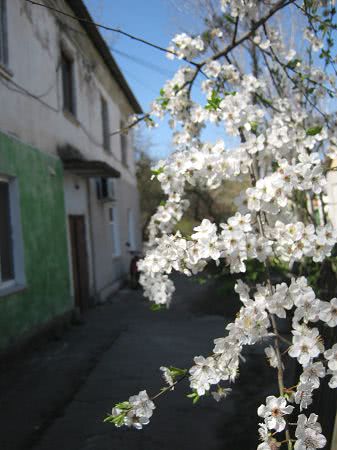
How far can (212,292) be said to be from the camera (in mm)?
12641

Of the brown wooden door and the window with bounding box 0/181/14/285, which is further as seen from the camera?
the brown wooden door

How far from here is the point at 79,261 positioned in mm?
9891

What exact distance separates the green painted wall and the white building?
31 cm

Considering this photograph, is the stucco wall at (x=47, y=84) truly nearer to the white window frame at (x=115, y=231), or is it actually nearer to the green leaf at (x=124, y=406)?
the white window frame at (x=115, y=231)

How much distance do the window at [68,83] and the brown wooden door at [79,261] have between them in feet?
7.37

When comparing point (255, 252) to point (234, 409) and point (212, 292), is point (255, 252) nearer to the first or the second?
point (234, 409)

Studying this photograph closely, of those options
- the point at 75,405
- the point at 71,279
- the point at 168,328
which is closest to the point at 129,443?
the point at 75,405

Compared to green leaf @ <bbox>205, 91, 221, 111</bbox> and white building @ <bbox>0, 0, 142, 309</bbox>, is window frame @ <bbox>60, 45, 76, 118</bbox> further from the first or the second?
green leaf @ <bbox>205, 91, 221, 111</bbox>

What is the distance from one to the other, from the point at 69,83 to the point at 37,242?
437 centimetres

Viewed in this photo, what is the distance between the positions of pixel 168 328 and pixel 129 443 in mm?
4508

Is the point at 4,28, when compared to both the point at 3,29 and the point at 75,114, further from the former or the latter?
Result: the point at 75,114

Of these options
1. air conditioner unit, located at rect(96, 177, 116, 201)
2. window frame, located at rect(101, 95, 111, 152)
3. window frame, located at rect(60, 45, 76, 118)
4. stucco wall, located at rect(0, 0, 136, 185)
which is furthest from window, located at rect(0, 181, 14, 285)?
window frame, located at rect(101, 95, 111, 152)

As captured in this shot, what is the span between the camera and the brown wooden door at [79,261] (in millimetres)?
9531

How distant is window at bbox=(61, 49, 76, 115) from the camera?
9.78m
